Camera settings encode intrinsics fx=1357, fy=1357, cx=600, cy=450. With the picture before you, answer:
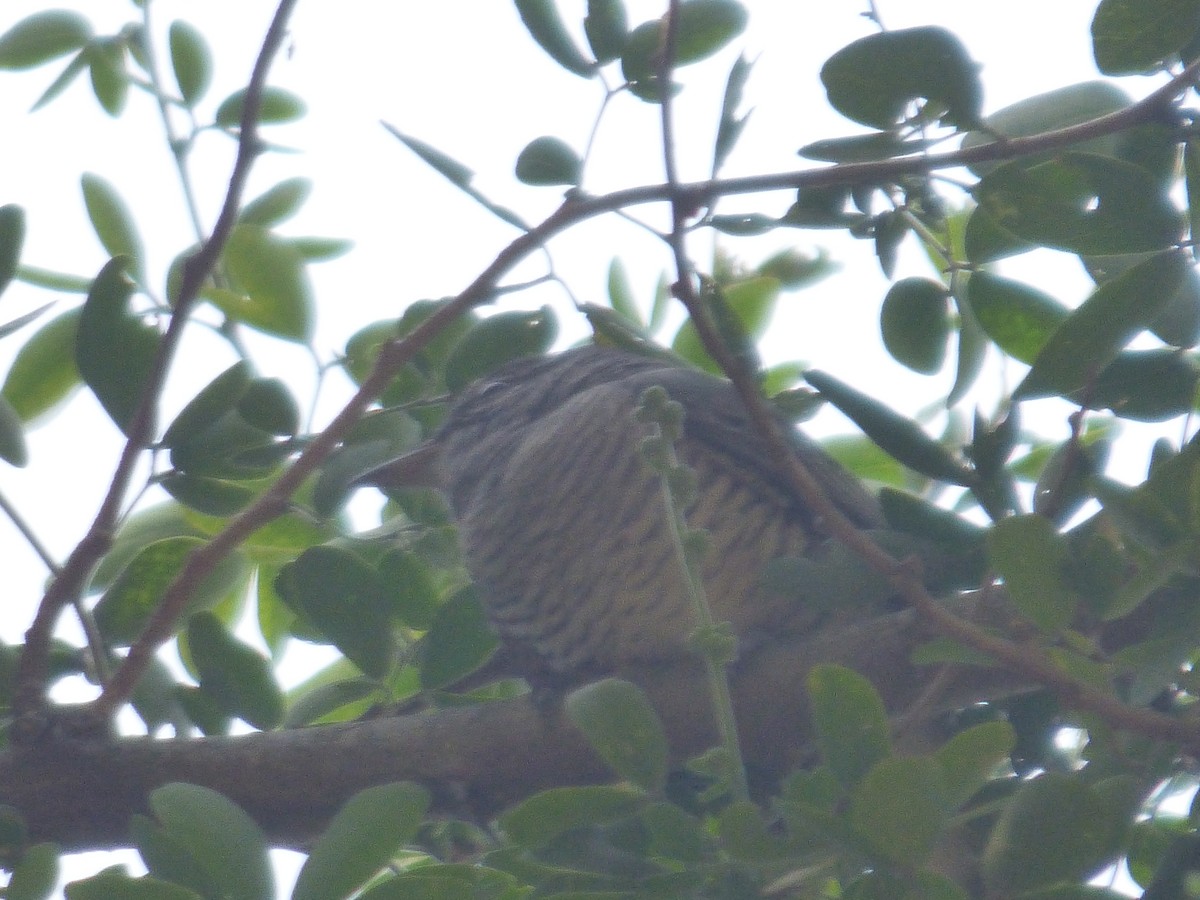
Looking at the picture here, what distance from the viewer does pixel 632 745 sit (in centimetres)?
155

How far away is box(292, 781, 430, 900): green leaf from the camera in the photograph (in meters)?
1.57

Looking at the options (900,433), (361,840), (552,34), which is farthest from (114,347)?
(900,433)

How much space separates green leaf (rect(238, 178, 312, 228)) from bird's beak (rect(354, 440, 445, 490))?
26.7 inches

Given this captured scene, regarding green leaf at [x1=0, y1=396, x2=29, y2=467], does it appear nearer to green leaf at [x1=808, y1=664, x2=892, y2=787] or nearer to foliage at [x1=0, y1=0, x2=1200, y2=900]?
foliage at [x1=0, y1=0, x2=1200, y2=900]

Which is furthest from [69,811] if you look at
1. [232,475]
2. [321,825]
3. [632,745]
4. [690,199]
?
[690,199]

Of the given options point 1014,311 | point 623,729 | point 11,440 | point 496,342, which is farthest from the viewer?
point 496,342

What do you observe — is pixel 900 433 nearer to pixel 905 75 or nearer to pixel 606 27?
pixel 905 75

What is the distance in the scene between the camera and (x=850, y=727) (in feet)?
4.70

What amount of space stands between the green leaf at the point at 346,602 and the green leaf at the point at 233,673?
0.12 metres

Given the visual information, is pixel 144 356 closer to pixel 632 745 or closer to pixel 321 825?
pixel 321 825

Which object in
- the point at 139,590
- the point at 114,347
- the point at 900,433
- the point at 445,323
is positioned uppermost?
the point at 114,347

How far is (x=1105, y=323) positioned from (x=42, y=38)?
82.7 inches

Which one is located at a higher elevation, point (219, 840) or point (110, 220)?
point (110, 220)

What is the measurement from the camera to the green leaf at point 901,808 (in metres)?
1.28
